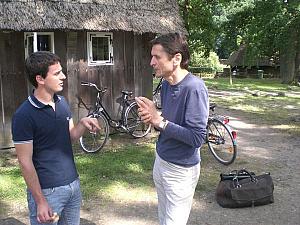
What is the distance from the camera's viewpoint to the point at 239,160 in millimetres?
7902

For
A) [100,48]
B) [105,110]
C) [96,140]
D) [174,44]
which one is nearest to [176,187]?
[174,44]

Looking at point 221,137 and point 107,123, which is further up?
point 107,123

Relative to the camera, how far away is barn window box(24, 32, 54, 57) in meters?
8.61

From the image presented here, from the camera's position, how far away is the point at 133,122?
9680 millimetres

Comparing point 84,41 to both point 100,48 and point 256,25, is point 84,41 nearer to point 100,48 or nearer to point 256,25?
point 100,48

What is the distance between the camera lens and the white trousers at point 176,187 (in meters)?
3.12

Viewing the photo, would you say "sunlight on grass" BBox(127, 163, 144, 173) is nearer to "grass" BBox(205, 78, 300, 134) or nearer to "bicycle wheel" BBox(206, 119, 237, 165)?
"bicycle wheel" BBox(206, 119, 237, 165)

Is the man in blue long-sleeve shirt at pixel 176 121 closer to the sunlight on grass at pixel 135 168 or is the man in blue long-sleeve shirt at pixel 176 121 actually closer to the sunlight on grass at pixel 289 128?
the sunlight on grass at pixel 135 168

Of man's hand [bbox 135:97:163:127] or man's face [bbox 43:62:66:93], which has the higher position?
man's face [bbox 43:62:66:93]

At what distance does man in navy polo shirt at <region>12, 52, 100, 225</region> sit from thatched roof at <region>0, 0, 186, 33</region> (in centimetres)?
552

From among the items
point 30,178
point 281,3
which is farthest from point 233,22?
point 30,178

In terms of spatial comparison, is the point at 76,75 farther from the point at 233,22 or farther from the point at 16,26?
the point at 233,22

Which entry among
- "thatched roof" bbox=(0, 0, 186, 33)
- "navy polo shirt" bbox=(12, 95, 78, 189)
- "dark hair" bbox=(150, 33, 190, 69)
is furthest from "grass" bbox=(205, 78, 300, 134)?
"navy polo shirt" bbox=(12, 95, 78, 189)

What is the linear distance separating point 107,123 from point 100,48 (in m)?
1.92
